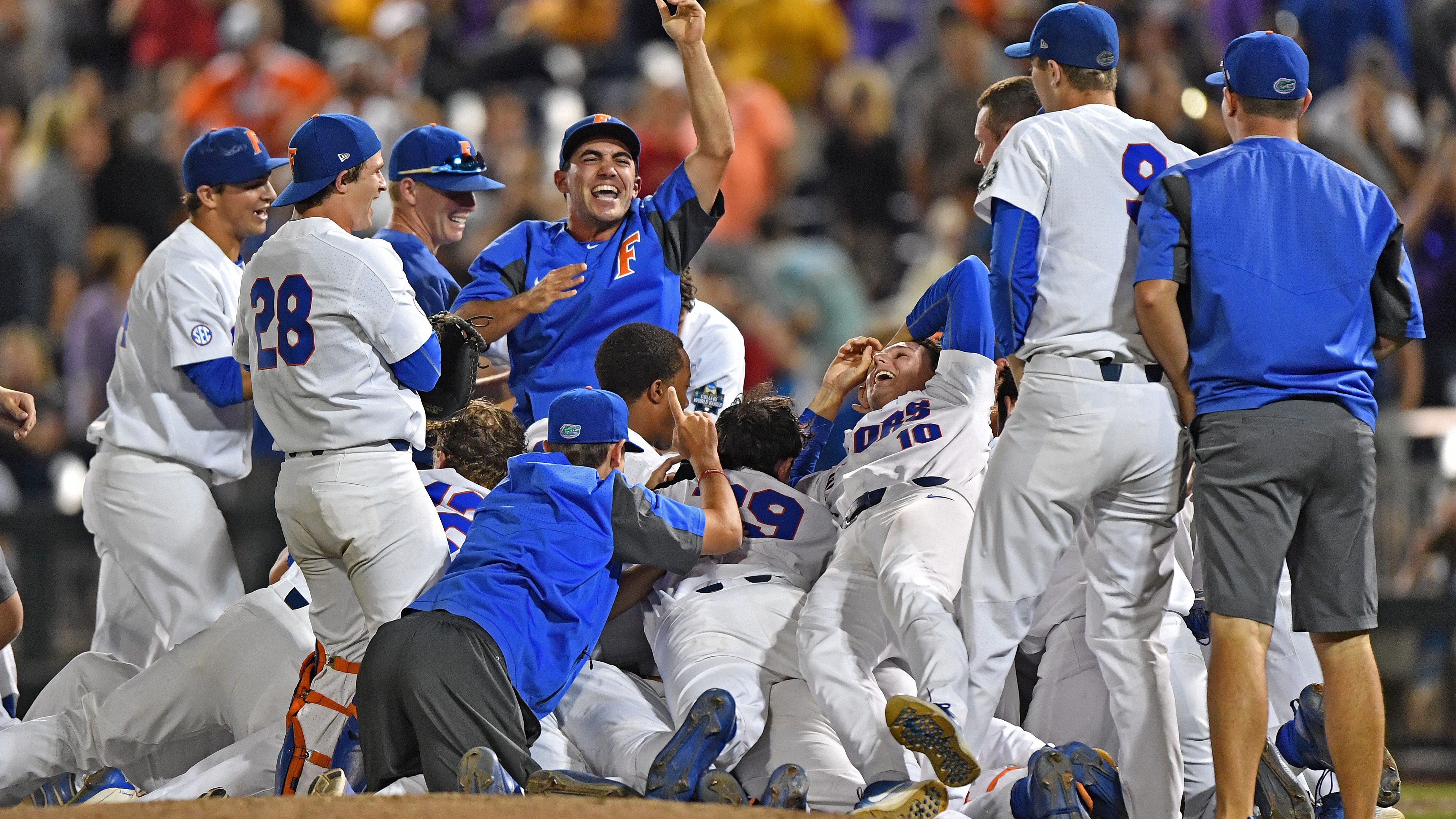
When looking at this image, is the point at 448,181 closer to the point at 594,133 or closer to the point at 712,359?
the point at 594,133

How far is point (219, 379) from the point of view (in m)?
5.62

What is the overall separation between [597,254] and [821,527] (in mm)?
1560

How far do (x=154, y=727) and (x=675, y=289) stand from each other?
262cm

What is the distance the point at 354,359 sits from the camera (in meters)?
4.77

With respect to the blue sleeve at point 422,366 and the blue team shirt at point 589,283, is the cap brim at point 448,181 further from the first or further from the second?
the blue sleeve at point 422,366

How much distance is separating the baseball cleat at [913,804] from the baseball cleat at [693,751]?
45 cm

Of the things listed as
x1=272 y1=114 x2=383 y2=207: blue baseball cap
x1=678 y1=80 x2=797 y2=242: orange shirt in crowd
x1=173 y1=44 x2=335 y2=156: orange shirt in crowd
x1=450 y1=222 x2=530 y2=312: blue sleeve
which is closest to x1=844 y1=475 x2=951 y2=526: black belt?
x1=450 y1=222 x2=530 y2=312: blue sleeve

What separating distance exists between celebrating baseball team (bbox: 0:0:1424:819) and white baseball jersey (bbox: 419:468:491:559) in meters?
0.03

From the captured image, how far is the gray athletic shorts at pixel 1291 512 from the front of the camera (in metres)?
4.16

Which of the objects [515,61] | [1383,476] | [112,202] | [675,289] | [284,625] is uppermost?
[515,61]

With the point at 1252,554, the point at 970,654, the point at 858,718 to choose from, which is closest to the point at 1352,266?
the point at 1252,554

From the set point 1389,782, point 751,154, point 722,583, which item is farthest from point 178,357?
point 751,154

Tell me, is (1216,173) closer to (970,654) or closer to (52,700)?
(970,654)

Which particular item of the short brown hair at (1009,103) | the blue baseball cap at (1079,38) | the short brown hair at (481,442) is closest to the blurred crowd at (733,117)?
the short brown hair at (1009,103)
